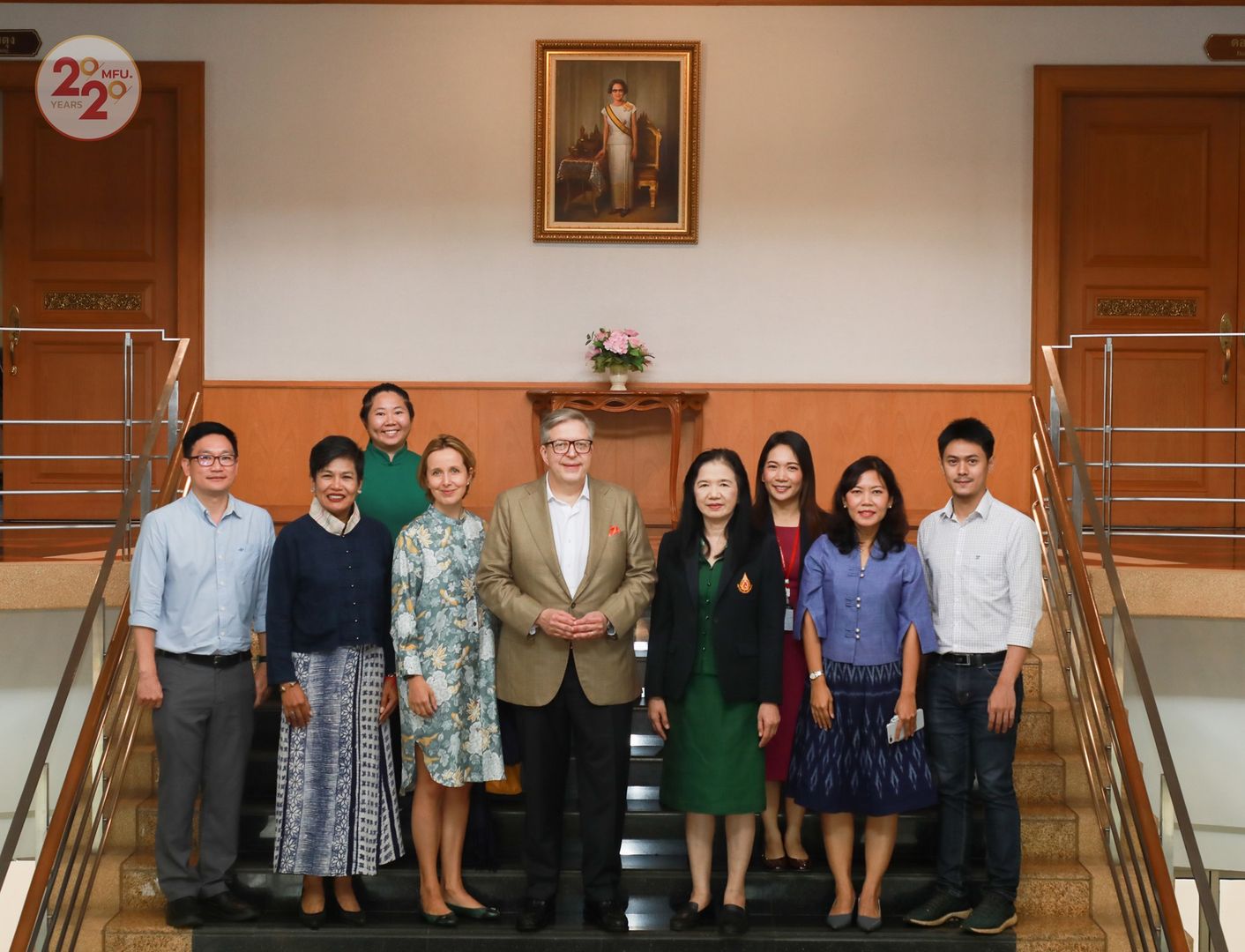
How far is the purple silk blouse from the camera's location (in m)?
3.75

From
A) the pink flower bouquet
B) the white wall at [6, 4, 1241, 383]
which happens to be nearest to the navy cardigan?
the pink flower bouquet

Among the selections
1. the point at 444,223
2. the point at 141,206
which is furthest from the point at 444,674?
the point at 141,206

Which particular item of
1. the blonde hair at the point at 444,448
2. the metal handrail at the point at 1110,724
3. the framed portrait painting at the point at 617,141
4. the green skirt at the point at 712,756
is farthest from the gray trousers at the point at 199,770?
the framed portrait painting at the point at 617,141

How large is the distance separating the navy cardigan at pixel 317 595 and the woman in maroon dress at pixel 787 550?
1241mm

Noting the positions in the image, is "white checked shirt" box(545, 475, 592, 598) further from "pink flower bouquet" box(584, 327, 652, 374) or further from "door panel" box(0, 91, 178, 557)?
"door panel" box(0, 91, 178, 557)

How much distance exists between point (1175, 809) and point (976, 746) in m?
0.59

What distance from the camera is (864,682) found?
148 inches

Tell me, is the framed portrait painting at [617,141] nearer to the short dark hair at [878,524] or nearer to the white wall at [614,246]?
the white wall at [614,246]

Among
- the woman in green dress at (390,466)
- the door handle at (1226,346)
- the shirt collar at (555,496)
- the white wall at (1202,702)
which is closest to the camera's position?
the shirt collar at (555,496)

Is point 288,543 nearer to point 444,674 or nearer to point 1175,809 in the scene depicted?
point 444,674

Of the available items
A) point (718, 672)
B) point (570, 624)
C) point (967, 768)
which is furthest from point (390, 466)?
point (967, 768)

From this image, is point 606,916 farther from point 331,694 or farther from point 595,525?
point 595,525

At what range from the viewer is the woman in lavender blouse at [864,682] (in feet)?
12.2

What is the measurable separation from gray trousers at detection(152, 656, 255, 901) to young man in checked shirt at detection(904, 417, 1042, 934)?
2131 mm
